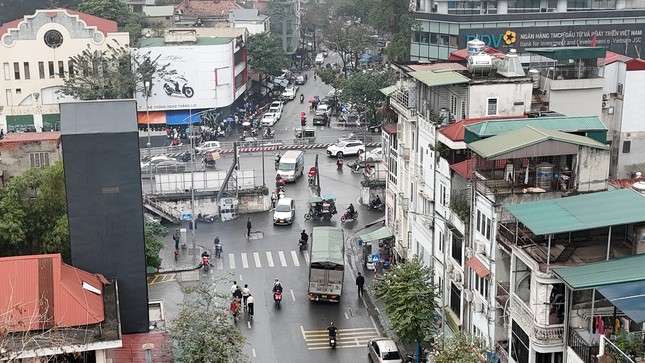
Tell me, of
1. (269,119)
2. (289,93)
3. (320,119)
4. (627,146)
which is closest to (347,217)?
(627,146)

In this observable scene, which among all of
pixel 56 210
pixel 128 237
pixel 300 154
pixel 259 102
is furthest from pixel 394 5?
pixel 128 237

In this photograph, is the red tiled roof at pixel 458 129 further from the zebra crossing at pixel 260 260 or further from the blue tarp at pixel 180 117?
the blue tarp at pixel 180 117

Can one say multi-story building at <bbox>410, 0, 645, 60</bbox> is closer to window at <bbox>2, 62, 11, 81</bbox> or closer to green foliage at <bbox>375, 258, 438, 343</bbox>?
window at <bbox>2, 62, 11, 81</bbox>

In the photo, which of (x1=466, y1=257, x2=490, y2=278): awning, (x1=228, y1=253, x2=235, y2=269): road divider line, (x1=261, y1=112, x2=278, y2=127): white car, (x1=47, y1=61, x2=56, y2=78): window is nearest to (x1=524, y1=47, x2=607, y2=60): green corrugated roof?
(x1=466, y1=257, x2=490, y2=278): awning

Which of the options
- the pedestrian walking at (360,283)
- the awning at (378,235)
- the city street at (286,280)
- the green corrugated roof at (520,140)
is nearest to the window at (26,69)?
the city street at (286,280)

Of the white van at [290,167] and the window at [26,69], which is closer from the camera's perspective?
the white van at [290,167]

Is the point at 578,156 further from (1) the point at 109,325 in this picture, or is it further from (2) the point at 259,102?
(2) the point at 259,102

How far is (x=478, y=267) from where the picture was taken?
1512 inches

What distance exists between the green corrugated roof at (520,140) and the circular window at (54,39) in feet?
199

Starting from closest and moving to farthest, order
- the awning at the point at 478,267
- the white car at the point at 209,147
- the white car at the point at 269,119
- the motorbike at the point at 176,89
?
1. the awning at the point at 478,267
2. the white car at the point at 209,147
3. the motorbike at the point at 176,89
4. the white car at the point at 269,119

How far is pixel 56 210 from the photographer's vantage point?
1998 inches

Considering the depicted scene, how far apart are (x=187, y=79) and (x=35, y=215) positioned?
4419 cm

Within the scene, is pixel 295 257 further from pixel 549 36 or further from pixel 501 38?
pixel 549 36

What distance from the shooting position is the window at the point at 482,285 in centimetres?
3841
